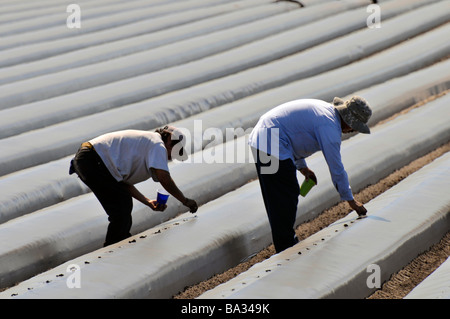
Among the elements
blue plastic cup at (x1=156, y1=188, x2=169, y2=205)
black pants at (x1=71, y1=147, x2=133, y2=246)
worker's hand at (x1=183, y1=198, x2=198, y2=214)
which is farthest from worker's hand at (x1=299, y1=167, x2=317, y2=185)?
black pants at (x1=71, y1=147, x2=133, y2=246)

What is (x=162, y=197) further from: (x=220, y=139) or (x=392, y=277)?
(x=220, y=139)

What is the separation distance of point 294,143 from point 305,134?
0.07 metres

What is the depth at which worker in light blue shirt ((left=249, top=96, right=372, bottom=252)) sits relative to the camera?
288 cm

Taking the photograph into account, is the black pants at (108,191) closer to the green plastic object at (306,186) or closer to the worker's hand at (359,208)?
the green plastic object at (306,186)

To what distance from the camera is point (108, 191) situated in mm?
3078

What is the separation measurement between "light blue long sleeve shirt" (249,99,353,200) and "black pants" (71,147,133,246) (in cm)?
66

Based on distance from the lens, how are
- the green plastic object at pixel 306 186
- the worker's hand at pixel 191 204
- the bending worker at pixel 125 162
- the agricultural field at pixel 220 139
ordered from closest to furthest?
the agricultural field at pixel 220 139
the bending worker at pixel 125 162
the worker's hand at pixel 191 204
the green plastic object at pixel 306 186

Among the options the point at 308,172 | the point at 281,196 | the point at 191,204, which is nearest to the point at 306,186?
the point at 308,172

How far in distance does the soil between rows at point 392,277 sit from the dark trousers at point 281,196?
220 mm

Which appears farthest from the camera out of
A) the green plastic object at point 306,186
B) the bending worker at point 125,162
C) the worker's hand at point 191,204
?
the green plastic object at point 306,186

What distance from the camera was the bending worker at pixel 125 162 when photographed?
2.97 metres

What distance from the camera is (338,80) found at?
5332 mm

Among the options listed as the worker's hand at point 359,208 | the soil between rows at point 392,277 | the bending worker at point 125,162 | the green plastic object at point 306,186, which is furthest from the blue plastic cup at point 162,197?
the worker's hand at point 359,208

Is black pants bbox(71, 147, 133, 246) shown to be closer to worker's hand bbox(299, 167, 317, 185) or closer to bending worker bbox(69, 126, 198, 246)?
bending worker bbox(69, 126, 198, 246)
